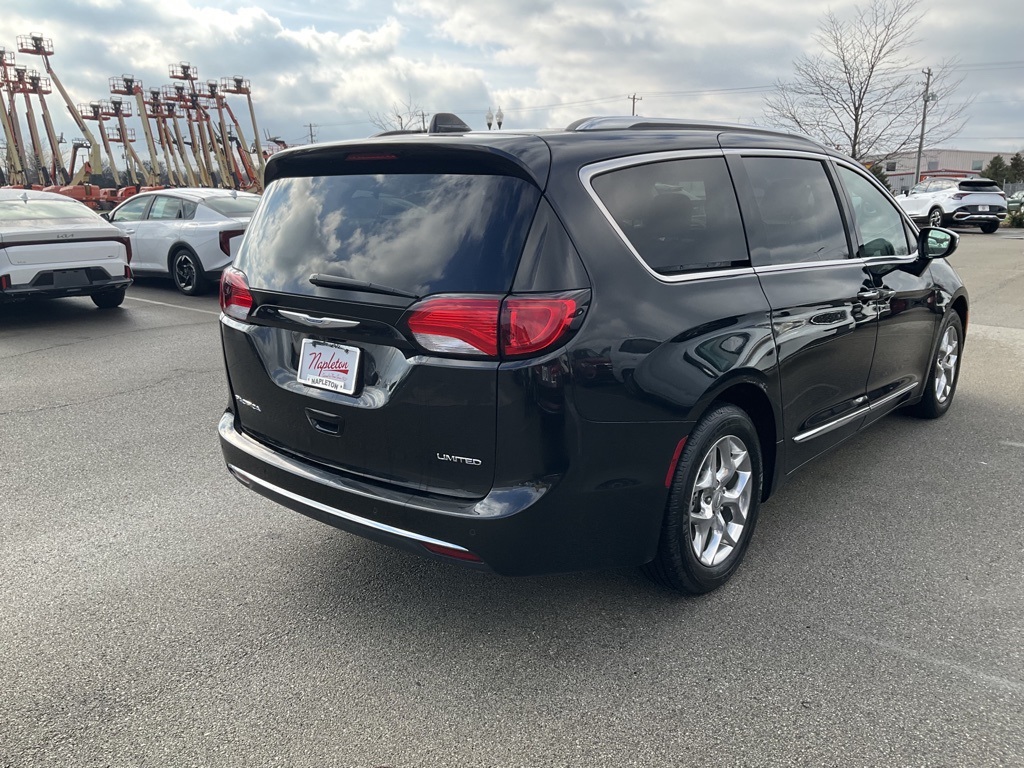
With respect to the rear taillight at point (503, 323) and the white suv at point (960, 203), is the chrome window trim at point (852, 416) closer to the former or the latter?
the rear taillight at point (503, 323)

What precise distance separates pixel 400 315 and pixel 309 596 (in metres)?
1.32

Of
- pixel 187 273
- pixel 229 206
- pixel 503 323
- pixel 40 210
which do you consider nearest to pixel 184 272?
pixel 187 273

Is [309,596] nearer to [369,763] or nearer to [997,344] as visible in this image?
[369,763]

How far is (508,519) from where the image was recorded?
8.38 feet

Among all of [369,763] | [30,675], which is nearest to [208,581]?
[30,675]

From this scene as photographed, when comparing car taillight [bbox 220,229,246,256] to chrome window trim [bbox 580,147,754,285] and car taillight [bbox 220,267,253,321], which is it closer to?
car taillight [bbox 220,267,253,321]

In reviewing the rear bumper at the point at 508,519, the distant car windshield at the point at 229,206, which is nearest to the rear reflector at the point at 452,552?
the rear bumper at the point at 508,519

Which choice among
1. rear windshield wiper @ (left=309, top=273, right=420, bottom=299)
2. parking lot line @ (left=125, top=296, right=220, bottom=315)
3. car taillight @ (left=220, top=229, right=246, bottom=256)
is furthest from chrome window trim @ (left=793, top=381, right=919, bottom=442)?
car taillight @ (left=220, top=229, right=246, bottom=256)

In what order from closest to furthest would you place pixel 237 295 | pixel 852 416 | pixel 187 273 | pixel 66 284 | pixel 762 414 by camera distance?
pixel 237 295 → pixel 762 414 → pixel 852 416 → pixel 66 284 → pixel 187 273

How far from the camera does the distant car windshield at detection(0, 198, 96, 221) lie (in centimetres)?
923

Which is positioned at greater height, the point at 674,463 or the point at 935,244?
the point at 935,244

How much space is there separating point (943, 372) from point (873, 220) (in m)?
1.64

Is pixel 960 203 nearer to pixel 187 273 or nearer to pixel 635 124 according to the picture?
pixel 187 273

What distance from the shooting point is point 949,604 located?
3.16 metres
